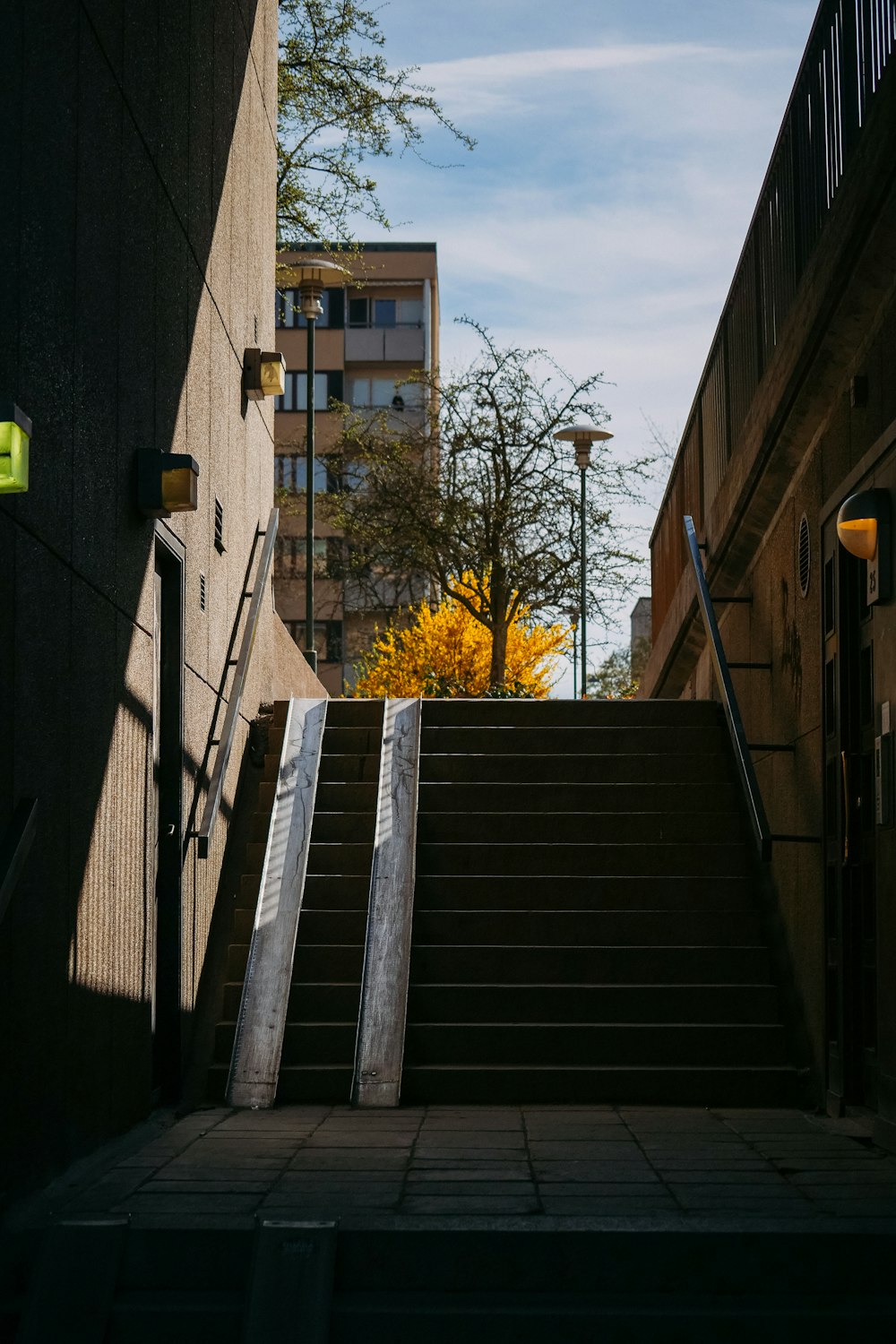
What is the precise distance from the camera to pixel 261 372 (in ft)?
33.7

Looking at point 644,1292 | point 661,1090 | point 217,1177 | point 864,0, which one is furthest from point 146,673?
point 864,0

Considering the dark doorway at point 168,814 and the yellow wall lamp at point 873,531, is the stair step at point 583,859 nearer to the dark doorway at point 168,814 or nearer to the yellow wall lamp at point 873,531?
the dark doorway at point 168,814

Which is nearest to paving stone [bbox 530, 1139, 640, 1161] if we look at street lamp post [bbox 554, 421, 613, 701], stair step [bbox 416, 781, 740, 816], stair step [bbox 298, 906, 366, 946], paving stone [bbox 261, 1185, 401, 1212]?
paving stone [bbox 261, 1185, 401, 1212]

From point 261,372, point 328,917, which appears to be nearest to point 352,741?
point 328,917

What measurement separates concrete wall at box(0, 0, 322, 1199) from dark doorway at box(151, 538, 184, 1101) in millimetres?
171

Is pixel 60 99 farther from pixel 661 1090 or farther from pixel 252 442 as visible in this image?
pixel 252 442

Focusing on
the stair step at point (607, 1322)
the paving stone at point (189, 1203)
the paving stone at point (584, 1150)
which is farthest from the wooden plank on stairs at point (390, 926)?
→ the stair step at point (607, 1322)

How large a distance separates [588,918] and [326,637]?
33.5 meters

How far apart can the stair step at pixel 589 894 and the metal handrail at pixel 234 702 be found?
3.34 feet

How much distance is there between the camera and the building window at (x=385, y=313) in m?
47.4

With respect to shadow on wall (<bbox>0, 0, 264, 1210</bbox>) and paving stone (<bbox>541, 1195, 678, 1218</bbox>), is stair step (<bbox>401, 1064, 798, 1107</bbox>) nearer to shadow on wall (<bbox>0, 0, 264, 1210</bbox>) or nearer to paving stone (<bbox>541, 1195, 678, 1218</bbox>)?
shadow on wall (<bbox>0, 0, 264, 1210</bbox>)

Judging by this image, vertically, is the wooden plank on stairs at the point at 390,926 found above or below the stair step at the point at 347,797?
below

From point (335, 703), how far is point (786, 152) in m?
4.70

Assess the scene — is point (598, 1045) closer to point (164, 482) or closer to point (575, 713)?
point (164, 482)
